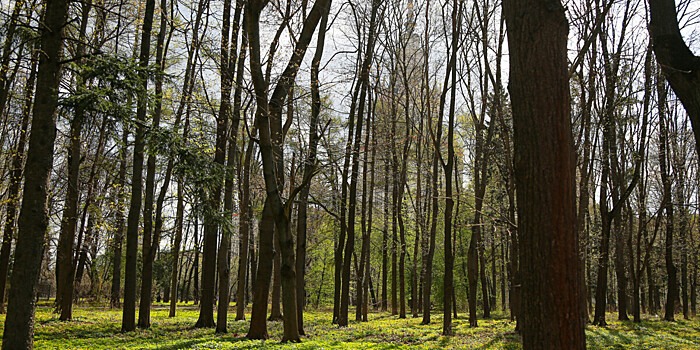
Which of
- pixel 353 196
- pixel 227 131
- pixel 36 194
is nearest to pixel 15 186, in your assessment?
pixel 227 131

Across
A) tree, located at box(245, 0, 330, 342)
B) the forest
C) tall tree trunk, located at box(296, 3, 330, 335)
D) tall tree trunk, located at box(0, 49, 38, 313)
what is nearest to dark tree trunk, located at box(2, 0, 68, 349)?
the forest

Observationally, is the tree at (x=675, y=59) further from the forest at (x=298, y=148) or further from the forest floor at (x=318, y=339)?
the forest floor at (x=318, y=339)

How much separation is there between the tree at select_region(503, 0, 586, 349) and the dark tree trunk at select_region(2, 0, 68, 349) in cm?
803

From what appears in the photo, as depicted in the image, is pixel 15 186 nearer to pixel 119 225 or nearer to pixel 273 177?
pixel 119 225

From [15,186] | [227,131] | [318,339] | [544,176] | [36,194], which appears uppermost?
[227,131]

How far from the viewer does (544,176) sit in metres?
3.42

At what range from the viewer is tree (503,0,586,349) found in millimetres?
3303

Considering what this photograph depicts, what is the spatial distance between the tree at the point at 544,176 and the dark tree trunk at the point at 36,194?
8028 millimetres

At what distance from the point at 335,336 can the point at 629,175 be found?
710 inches

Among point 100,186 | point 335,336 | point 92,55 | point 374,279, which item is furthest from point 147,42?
point 374,279

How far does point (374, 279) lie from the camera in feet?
160

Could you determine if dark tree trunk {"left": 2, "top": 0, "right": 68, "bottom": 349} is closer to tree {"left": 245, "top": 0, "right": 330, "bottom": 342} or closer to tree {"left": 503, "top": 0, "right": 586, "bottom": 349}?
tree {"left": 245, "top": 0, "right": 330, "bottom": 342}

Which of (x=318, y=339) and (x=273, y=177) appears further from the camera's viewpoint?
(x=318, y=339)

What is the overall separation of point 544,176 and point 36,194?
8.24 m
